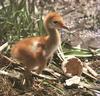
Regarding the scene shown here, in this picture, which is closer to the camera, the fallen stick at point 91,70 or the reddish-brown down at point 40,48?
the reddish-brown down at point 40,48

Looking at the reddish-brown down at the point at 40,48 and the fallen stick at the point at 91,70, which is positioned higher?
the reddish-brown down at the point at 40,48

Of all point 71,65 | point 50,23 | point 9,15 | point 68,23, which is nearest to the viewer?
point 50,23

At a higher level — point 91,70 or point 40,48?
point 40,48

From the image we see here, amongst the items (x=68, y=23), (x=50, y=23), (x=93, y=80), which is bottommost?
(x=93, y=80)

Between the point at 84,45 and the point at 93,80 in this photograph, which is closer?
the point at 93,80

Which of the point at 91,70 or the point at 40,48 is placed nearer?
the point at 40,48

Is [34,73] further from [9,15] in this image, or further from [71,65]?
[9,15]

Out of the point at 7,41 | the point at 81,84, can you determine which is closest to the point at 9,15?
the point at 7,41

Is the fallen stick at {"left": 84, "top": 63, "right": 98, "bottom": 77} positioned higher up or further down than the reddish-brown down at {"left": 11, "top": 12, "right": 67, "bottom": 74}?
further down

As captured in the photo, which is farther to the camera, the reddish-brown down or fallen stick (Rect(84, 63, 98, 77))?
fallen stick (Rect(84, 63, 98, 77))

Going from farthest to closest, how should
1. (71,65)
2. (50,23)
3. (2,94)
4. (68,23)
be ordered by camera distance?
(68,23), (71,65), (2,94), (50,23)

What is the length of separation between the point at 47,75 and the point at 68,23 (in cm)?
82

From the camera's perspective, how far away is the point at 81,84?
11.2 ft

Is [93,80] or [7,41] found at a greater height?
[7,41]
